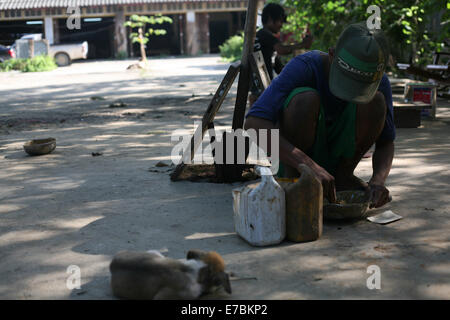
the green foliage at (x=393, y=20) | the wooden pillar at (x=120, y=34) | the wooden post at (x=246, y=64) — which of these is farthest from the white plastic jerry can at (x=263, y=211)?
the wooden pillar at (x=120, y=34)

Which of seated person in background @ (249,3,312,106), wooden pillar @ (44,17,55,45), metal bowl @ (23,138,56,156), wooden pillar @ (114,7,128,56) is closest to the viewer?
metal bowl @ (23,138,56,156)

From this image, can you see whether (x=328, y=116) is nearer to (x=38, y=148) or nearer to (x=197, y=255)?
(x=197, y=255)

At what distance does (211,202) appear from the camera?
3387 mm

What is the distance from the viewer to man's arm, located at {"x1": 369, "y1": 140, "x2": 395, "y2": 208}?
286 cm

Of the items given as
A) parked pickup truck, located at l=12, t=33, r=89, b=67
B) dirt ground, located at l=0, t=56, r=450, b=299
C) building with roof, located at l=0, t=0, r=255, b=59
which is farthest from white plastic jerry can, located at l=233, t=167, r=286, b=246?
building with roof, located at l=0, t=0, r=255, b=59

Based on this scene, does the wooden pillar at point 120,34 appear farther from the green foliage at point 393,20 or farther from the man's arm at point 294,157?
the man's arm at point 294,157

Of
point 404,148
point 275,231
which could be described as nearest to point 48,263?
point 275,231

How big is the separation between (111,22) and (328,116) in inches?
1123

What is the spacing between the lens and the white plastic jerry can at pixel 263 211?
2.50 metres

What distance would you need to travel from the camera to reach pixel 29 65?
19453 millimetres

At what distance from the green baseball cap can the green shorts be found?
0.24 m

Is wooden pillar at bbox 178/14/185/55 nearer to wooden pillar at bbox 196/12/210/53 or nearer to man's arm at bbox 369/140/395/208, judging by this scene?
wooden pillar at bbox 196/12/210/53

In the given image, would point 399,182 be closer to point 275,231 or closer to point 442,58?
point 275,231
